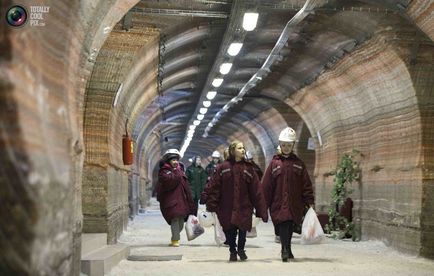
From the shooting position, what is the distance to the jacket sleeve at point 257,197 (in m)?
9.96

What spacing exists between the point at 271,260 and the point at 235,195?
1.15 metres

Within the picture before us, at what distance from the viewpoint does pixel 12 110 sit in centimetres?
387

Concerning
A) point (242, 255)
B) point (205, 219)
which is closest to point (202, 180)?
point (205, 219)

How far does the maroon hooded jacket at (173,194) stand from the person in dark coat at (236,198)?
231cm

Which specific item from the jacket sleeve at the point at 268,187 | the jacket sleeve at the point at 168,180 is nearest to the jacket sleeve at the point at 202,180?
the jacket sleeve at the point at 168,180

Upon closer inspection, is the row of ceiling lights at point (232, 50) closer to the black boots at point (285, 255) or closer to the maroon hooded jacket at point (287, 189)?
the maroon hooded jacket at point (287, 189)

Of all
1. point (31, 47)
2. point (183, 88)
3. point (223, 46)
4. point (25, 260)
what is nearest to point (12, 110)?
point (31, 47)

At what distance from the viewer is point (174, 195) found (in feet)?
40.9

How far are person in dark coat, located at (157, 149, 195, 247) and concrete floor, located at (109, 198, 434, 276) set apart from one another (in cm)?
49

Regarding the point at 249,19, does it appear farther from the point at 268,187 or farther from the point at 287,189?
→ the point at 287,189

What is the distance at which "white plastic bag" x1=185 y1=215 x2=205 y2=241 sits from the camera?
39.8ft

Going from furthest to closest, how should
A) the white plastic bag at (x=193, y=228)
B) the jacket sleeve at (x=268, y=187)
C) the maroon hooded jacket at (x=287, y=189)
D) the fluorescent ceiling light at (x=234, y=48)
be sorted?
the fluorescent ceiling light at (x=234, y=48) < the white plastic bag at (x=193, y=228) < the jacket sleeve at (x=268, y=187) < the maroon hooded jacket at (x=287, y=189)

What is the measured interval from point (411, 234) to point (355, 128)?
14.1 ft

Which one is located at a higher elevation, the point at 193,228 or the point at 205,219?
the point at 205,219
